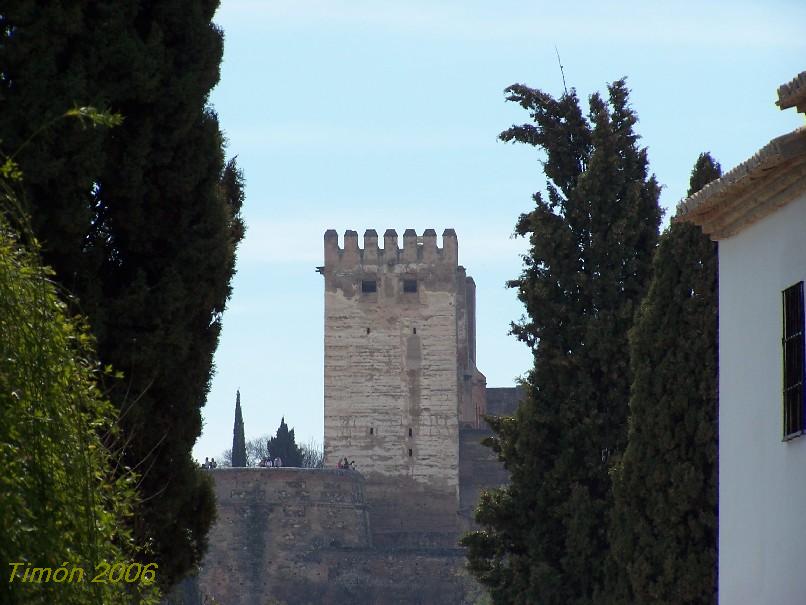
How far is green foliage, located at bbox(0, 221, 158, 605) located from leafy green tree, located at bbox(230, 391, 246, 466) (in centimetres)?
5962

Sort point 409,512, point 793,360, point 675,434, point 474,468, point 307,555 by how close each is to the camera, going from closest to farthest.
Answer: point 793,360
point 675,434
point 307,555
point 409,512
point 474,468

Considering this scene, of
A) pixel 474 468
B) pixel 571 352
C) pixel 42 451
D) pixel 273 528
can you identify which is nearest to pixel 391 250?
pixel 474 468

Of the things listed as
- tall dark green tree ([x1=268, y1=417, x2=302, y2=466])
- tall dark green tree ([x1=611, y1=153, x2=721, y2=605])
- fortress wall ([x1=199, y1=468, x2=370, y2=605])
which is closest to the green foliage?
tall dark green tree ([x1=611, y1=153, x2=721, y2=605])

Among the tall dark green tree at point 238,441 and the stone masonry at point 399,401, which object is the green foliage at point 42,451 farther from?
the tall dark green tree at point 238,441

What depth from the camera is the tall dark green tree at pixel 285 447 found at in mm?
69375

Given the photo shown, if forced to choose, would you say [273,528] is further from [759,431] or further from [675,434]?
[759,431]

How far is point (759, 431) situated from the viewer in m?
10.8

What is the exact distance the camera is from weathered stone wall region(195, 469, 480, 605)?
53.3 m

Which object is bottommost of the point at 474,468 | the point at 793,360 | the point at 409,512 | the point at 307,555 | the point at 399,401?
the point at 307,555

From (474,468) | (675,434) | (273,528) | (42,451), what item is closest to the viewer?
(42,451)

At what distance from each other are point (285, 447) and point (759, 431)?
5957 cm

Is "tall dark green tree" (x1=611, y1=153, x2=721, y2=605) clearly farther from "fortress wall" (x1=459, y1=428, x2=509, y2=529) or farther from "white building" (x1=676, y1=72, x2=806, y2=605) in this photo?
"fortress wall" (x1=459, y1=428, x2=509, y2=529)

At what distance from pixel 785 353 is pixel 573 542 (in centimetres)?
860

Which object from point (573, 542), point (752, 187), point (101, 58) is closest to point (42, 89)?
point (101, 58)
